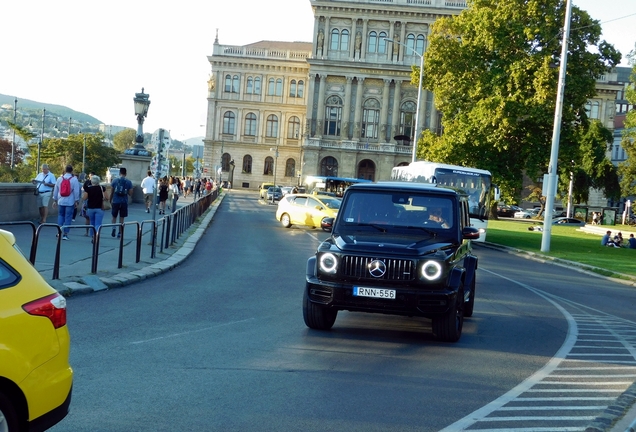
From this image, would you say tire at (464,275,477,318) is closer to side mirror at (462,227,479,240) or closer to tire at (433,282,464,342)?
side mirror at (462,227,479,240)

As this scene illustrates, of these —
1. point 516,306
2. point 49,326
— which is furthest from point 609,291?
point 49,326

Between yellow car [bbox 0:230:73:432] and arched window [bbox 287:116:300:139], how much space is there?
380ft

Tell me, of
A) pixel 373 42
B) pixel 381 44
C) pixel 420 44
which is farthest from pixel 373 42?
pixel 420 44

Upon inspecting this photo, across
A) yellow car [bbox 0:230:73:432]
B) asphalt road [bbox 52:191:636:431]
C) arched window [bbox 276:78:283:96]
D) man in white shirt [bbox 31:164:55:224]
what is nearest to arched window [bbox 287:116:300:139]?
arched window [bbox 276:78:283:96]

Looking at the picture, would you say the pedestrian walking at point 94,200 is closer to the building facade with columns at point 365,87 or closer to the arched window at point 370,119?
the building facade with columns at point 365,87

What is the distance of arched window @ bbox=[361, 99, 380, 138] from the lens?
10544cm

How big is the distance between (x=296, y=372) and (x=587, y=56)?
44.0 meters

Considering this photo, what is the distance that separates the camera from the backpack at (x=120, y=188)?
23.6 m

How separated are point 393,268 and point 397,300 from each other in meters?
0.38

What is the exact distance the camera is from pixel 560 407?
7398 millimetres

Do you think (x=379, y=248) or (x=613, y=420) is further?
(x=379, y=248)

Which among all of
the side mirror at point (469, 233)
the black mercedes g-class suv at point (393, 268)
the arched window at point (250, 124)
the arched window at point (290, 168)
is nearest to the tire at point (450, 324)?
the black mercedes g-class suv at point (393, 268)

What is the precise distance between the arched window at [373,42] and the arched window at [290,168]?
72.1 ft

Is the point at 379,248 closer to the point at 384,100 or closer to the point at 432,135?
the point at 432,135
